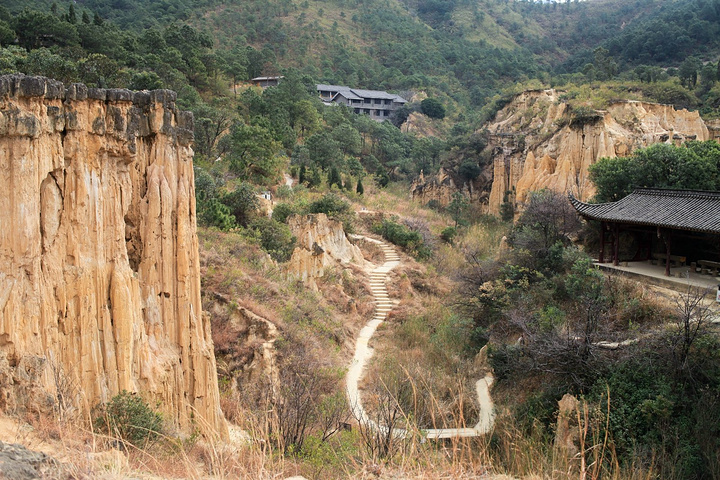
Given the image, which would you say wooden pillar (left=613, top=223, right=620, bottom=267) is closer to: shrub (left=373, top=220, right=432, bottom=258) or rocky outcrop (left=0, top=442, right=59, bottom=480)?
shrub (left=373, top=220, right=432, bottom=258)

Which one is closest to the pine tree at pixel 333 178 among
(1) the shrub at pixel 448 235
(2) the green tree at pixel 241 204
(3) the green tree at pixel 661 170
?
(1) the shrub at pixel 448 235

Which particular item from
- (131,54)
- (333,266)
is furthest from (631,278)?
(131,54)

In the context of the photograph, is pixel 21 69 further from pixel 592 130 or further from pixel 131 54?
pixel 592 130

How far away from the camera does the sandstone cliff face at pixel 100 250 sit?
21.8 feet

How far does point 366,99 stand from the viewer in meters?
63.1

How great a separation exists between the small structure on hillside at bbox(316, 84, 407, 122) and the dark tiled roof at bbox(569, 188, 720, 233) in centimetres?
4559

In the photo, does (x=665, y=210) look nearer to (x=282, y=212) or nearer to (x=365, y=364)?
(x=365, y=364)

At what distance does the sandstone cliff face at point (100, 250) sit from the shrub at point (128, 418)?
252mm

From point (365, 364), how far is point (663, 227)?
348 inches

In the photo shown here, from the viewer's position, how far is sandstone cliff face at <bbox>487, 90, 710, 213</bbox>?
28.3 metres

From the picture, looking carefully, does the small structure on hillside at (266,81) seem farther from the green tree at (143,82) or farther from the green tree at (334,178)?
the green tree at (143,82)

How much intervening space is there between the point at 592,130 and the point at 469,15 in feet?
213

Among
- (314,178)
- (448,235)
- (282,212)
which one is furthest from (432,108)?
(282,212)

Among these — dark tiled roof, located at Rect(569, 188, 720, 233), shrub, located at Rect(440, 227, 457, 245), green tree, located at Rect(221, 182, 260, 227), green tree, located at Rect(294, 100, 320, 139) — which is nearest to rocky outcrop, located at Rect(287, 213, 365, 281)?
green tree, located at Rect(221, 182, 260, 227)
